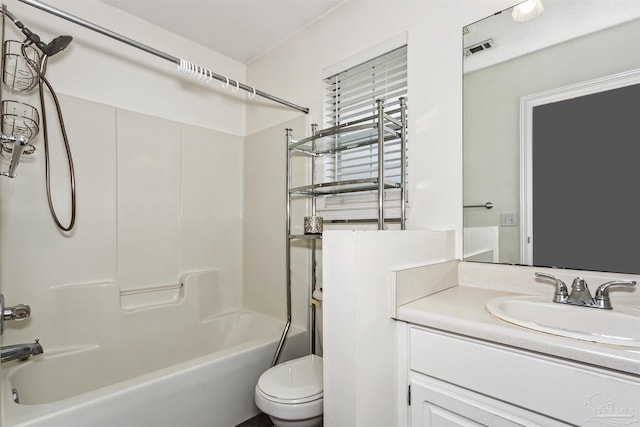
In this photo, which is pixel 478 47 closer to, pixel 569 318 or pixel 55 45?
pixel 569 318

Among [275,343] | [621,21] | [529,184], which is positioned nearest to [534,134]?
[529,184]

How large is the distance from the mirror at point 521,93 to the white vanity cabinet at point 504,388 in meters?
0.55

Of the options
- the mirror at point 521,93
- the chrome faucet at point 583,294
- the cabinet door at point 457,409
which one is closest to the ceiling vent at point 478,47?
the mirror at point 521,93

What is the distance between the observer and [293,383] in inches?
55.4

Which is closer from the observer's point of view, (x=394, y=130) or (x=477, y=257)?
(x=477, y=257)

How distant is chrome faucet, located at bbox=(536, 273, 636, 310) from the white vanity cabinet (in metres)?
0.37

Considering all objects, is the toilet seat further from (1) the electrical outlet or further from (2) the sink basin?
(1) the electrical outlet

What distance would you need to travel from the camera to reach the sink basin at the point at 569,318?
2.74 feet

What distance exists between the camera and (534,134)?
1.28 meters

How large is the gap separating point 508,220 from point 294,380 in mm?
1148

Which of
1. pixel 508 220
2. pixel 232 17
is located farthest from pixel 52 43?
pixel 508 220

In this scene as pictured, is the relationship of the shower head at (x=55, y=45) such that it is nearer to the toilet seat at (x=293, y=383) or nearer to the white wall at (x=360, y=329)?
the white wall at (x=360, y=329)

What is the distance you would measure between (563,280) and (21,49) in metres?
2.56

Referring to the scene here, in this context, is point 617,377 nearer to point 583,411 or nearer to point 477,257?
point 583,411
